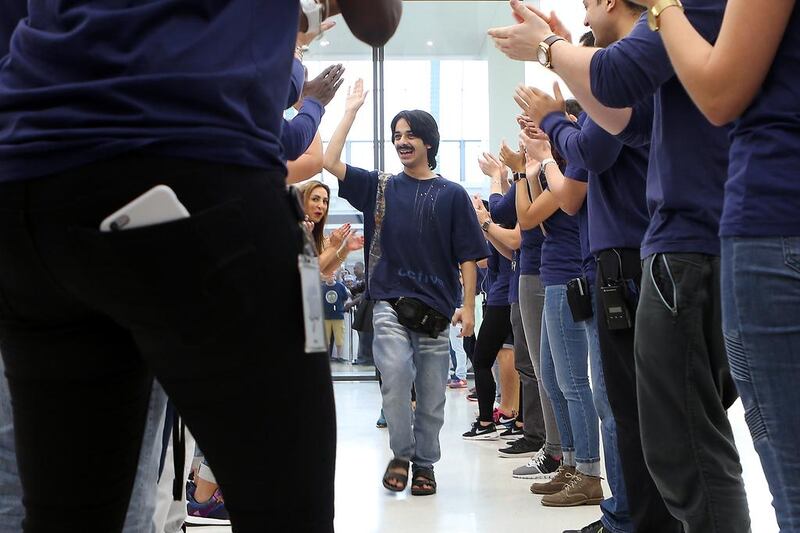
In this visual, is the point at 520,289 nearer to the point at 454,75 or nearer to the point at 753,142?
the point at 753,142

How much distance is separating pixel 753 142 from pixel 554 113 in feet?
4.52

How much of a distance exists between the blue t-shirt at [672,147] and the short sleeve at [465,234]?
241 cm

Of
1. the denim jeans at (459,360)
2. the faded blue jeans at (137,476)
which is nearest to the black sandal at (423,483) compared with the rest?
the faded blue jeans at (137,476)

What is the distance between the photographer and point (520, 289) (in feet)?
13.4

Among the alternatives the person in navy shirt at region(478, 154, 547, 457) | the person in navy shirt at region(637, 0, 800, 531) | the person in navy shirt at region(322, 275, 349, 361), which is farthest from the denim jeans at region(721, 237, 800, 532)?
the person in navy shirt at region(322, 275, 349, 361)

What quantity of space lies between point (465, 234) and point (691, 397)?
2574mm

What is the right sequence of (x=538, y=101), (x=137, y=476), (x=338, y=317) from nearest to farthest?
(x=137, y=476)
(x=538, y=101)
(x=338, y=317)

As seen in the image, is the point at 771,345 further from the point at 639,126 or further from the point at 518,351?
the point at 518,351

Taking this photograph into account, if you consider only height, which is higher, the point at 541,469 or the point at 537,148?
the point at 537,148

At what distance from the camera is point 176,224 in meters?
0.75

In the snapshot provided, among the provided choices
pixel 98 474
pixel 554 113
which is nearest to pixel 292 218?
pixel 98 474

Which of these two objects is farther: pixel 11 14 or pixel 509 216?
pixel 509 216

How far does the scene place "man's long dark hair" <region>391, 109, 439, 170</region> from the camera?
4.27 metres

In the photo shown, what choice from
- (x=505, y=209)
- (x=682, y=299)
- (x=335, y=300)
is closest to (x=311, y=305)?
(x=682, y=299)
